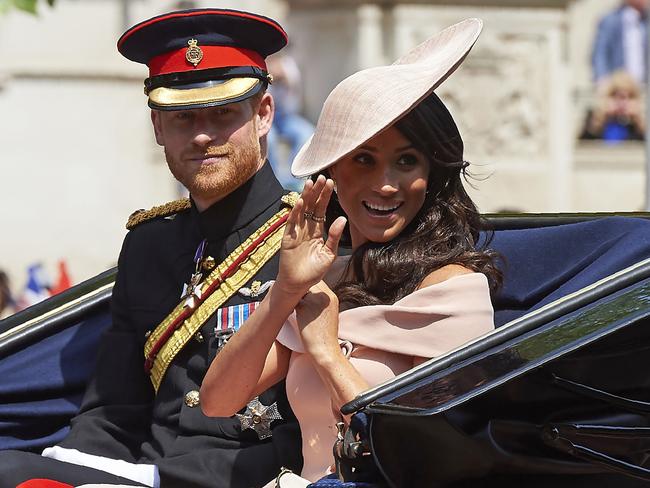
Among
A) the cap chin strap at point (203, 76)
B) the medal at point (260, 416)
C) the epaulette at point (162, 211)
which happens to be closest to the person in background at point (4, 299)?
the epaulette at point (162, 211)

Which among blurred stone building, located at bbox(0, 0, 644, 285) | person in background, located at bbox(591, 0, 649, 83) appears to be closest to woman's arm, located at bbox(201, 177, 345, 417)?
blurred stone building, located at bbox(0, 0, 644, 285)

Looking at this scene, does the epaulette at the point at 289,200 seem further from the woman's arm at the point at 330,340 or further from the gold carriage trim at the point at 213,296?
the woman's arm at the point at 330,340

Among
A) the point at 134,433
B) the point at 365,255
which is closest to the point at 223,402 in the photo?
the point at 365,255

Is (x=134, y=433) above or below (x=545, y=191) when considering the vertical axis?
above

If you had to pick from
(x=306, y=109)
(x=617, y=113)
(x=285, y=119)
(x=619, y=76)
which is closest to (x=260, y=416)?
(x=285, y=119)

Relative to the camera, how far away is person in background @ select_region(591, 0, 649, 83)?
37.4ft

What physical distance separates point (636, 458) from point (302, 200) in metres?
0.81

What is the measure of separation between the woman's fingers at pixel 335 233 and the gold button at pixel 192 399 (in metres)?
0.78

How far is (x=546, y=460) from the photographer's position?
287 cm

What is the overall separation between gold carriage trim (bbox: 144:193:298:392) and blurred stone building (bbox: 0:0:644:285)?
609 cm

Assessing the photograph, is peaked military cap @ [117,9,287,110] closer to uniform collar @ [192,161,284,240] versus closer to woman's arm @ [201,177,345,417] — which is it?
uniform collar @ [192,161,284,240]

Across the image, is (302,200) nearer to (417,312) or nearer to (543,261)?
(417,312)

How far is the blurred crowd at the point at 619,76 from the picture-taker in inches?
433

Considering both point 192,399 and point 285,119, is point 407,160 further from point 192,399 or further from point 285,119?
point 285,119
